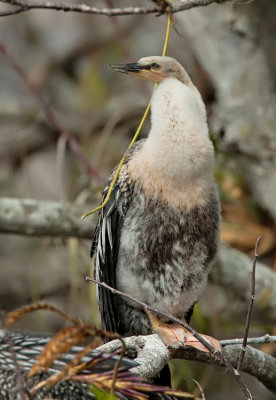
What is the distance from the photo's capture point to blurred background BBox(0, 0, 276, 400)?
4250mm

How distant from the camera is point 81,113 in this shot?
5922 mm

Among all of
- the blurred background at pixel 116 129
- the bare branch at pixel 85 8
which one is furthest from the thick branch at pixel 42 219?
the bare branch at pixel 85 8

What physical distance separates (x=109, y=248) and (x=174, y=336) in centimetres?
42

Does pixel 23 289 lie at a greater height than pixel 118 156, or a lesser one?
lesser

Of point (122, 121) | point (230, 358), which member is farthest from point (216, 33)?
point (230, 358)

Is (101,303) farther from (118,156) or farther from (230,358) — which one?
(118,156)

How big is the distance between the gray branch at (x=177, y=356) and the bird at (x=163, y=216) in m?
0.07

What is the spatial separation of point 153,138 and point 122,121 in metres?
2.61

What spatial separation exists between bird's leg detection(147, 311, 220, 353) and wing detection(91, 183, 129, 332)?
0.16 metres

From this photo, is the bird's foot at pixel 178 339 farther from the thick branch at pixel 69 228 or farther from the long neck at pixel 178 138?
the thick branch at pixel 69 228

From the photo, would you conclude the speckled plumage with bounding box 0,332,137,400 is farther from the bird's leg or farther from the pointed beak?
the pointed beak

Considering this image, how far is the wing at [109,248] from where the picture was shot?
8.95 ft

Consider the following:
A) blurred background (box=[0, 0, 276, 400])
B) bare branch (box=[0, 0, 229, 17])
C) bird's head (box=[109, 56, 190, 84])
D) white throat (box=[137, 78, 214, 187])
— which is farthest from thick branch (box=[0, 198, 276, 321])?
bare branch (box=[0, 0, 229, 17])

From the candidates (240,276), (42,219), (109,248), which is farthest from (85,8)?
(240,276)
